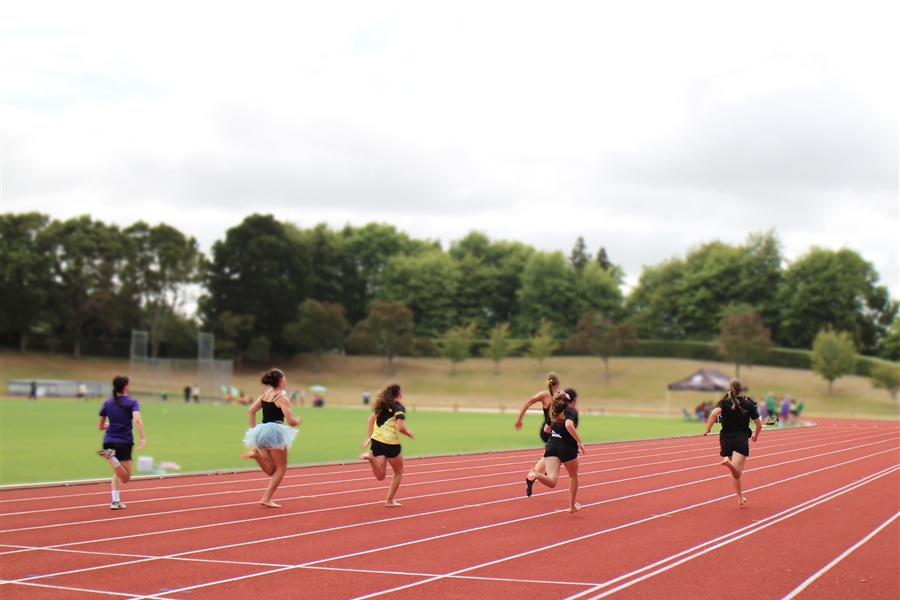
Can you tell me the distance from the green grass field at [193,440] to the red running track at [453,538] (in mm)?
3534

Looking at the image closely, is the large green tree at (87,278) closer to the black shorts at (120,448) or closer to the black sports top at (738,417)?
the black shorts at (120,448)

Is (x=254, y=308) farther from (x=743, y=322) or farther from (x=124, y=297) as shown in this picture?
(x=743, y=322)

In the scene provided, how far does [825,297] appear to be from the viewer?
314 ft

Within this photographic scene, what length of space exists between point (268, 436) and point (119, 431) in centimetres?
199

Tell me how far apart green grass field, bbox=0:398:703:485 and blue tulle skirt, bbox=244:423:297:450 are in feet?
19.0

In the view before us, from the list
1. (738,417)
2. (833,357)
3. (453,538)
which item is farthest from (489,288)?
(453,538)

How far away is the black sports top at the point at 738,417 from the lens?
1427 cm

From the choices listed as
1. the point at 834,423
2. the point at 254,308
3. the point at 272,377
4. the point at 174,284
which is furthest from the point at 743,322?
the point at 272,377

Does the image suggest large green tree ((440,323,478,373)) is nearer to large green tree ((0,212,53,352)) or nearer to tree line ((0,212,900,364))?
tree line ((0,212,900,364))

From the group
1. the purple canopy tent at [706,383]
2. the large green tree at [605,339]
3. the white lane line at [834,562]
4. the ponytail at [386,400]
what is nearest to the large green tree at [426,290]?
the large green tree at [605,339]

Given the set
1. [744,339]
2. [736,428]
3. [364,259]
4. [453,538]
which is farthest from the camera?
[364,259]

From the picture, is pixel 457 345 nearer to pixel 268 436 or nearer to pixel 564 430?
pixel 564 430

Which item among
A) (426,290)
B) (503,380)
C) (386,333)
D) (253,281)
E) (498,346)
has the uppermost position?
(426,290)

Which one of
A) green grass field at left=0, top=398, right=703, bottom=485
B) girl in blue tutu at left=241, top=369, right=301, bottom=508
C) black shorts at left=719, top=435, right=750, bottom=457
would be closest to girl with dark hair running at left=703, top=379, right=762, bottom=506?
black shorts at left=719, top=435, right=750, bottom=457
